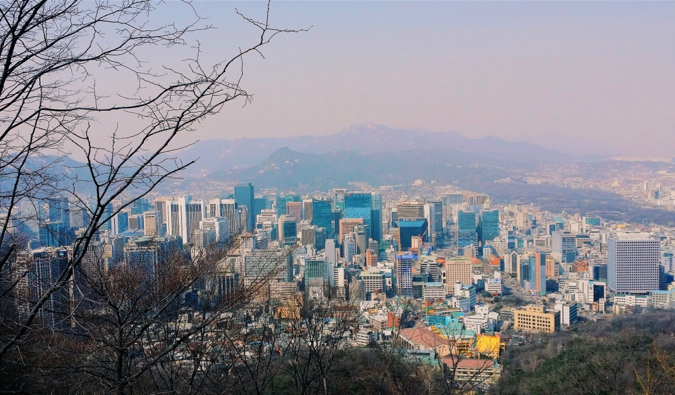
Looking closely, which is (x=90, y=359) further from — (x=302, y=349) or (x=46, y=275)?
(x=302, y=349)

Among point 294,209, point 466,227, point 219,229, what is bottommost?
point 466,227

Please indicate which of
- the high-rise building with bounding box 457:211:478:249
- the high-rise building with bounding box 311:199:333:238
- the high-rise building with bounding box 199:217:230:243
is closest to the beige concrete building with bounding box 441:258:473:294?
the high-rise building with bounding box 457:211:478:249

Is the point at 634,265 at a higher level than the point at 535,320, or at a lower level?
higher

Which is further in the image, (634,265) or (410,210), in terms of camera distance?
(410,210)

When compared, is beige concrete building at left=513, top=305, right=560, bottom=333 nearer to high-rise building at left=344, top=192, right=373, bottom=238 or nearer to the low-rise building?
the low-rise building

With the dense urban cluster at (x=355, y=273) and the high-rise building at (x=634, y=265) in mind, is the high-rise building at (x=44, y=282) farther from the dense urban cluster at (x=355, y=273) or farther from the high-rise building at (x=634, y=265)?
the high-rise building at (x=634, y=265)

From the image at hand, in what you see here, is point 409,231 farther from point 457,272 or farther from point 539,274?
point 539,274

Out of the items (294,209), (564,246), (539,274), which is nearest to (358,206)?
(294,209)
